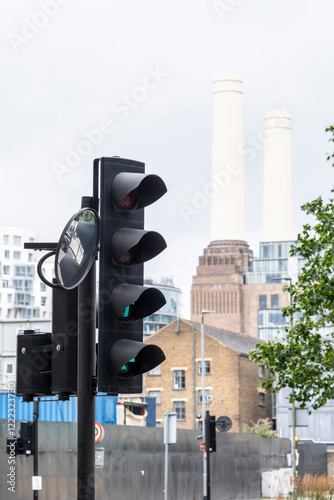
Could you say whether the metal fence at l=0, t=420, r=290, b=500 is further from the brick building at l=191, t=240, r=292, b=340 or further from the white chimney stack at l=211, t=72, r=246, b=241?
the white chimney stack at l=211, t=72, r=246, b=241

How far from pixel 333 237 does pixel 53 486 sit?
497 inches

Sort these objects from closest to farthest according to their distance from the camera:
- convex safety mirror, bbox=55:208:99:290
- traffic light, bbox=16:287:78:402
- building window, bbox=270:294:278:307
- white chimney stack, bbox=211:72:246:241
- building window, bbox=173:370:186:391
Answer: convex safety mirror, bbox=55:208:99:290
traffic light, bbox=16:287:78:402
building window, bbox=173:370:186:391
white chimney stack, bbox=211:72:246:241
building window, bbox=270:294:278:307

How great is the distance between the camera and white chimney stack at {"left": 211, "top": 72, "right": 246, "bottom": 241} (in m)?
140

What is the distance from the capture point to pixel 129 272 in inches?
216

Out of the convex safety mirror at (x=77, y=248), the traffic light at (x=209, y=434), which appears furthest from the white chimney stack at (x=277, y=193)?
the convex safety mirror at (x=77, y=248)

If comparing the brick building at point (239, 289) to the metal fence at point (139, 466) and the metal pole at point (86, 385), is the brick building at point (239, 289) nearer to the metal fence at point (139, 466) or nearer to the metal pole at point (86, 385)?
the metal fence at point (139, 466)

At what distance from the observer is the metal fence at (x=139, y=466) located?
29.9 m

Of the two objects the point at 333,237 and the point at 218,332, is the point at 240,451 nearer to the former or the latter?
the point at 333,237

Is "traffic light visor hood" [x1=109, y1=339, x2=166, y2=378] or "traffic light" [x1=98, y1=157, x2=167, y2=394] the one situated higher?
"traffic light" [x1=98, y1=157, x2=167, y2=394]

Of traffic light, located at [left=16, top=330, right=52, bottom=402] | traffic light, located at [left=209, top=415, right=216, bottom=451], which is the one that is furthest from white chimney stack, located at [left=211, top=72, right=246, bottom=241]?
traffic light, located at [left=16, top=330, right=52, bottom=402]

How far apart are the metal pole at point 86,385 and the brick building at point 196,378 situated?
233 ft

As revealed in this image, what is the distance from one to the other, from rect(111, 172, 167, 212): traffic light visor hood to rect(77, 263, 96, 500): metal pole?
16.0 inches

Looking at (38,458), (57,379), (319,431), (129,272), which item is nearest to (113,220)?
(129,272)

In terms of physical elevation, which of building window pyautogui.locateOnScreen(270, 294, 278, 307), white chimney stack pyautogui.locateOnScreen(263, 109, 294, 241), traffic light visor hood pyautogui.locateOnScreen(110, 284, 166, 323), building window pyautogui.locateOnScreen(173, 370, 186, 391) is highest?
white chimney stack pyautogui.locateOnScreen(263, 109, 294, 241)
